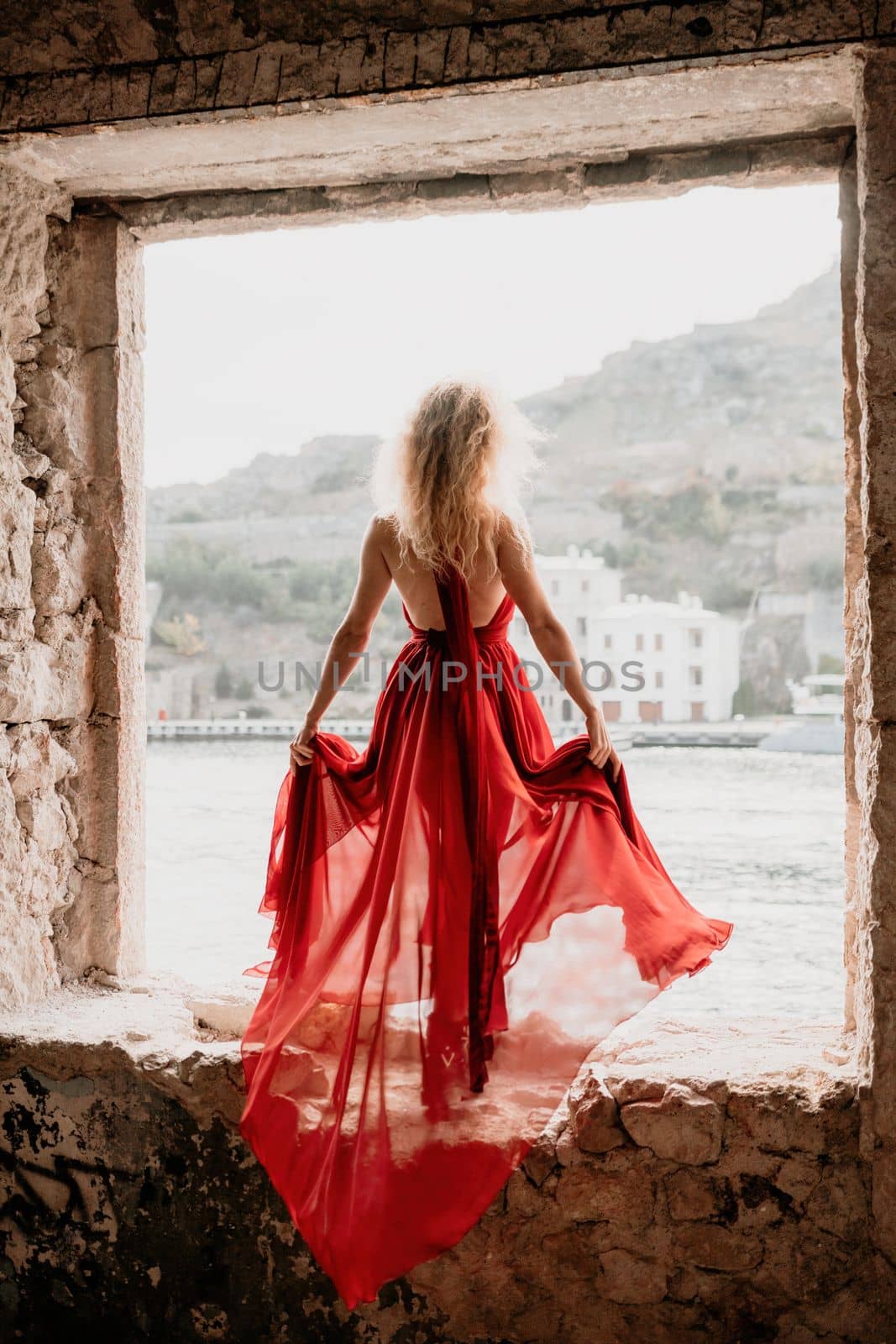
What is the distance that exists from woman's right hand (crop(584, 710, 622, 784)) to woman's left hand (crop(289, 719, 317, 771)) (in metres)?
0.62

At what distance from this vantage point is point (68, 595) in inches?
98.0

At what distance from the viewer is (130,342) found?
263cm

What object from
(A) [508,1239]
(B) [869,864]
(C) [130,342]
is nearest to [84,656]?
(C) [130,342]

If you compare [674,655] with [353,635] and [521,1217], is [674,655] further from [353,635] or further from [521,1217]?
[521,1217]

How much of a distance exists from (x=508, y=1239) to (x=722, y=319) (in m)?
15.5

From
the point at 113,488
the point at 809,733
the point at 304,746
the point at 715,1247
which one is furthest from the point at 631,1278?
the point at 809,733

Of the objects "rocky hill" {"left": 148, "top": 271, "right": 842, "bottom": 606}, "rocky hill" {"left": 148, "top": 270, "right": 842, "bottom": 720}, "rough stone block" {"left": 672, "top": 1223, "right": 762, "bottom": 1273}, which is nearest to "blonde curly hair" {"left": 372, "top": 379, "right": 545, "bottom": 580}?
"rough stone block" {"left": 672, "top": 1223, "right": 762, "bottom": 1273}

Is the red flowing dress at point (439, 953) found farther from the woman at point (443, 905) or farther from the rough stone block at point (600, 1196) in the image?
the rough stone block at point (600, 1196)

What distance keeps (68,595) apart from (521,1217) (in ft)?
5.79

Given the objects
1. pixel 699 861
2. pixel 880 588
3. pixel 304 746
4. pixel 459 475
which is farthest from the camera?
pixel 699 861

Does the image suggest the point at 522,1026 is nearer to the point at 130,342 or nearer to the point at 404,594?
the point at 404,594

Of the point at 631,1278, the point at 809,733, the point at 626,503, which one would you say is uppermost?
the point at 626,503

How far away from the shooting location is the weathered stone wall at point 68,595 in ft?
7.70

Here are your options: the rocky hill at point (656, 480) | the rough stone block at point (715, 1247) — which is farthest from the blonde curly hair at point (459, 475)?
the rocky hill at point (656, 480)
